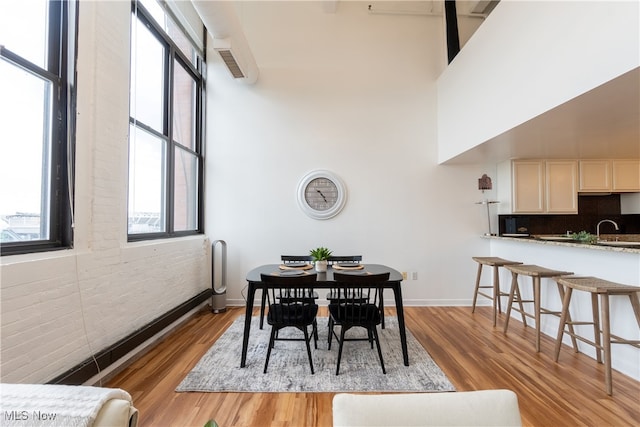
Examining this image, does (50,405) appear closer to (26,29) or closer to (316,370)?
(316,370)

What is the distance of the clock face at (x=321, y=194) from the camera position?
4.32m

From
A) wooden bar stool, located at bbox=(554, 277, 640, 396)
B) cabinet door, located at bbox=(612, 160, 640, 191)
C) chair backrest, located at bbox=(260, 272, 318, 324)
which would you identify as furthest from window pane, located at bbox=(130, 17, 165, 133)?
cabinet door, located at bbox=(612, 160, 640, 191)

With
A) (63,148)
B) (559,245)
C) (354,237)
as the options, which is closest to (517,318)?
(559,245)

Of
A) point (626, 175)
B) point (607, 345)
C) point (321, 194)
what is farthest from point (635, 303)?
point (321, 194)

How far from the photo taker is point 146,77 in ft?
10.1

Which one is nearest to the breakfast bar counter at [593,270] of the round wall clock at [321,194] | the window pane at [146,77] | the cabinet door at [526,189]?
the cabinet door at [526,189]

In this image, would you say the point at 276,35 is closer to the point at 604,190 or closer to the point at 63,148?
the point at 63,148

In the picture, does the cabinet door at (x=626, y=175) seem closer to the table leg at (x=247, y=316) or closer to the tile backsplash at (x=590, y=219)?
the tile backsplash at (x=590, y=219)

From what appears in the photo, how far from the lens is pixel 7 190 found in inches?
69.2

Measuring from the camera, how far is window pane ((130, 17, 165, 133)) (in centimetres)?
283

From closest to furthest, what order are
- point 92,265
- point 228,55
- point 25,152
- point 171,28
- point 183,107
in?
point 25,152, point 92,265, point 228,55, point 171,28, point 183,107

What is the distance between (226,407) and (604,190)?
555 centimetres

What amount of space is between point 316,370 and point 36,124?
2.71 meters

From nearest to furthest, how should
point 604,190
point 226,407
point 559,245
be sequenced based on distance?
1. point 226,407
2. point 559,245
3. point 604,190
